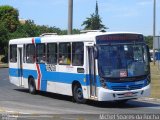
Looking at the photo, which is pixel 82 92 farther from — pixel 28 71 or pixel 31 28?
pixel 31 28

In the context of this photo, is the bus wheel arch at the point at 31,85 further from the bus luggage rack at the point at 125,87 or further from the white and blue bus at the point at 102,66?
the bus luggage rack at the point at 125,87

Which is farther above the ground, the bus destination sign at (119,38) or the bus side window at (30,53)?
the bus destination sign at (119,38)

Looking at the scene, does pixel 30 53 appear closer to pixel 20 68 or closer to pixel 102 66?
pixel 20 68

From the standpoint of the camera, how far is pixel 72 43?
2212cm

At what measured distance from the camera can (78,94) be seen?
70.6 ft

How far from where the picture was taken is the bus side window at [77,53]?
69.6 feet

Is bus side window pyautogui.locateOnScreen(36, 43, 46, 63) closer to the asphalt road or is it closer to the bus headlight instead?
the asphalt road

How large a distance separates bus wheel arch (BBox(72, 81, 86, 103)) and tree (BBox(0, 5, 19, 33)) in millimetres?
86383

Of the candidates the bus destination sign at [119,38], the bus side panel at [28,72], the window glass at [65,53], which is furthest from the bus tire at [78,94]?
the bus side panel at [28,72]

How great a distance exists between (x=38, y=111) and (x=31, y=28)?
242ft

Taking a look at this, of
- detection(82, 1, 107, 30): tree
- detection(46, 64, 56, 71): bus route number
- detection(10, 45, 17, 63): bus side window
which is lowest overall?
detection(46, 64, 56, 71): bus route number

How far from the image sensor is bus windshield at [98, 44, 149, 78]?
19844 millimetres

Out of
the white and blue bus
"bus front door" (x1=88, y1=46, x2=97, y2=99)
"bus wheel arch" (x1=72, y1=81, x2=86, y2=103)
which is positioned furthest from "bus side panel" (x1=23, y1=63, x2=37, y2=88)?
"bus front door" (x1=88, y1=46, x2=97, y2=99)

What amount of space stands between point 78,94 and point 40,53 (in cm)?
464
